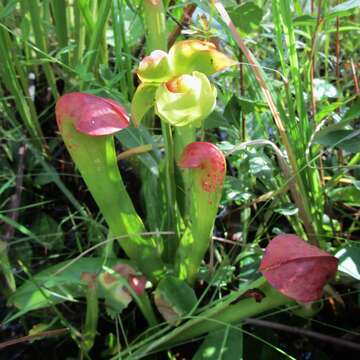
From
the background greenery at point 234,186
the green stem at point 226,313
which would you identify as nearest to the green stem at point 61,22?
the background greenery at point 234,186

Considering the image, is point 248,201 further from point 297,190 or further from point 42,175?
point 42,175

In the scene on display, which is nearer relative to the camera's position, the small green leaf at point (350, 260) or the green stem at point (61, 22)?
the small green leaf at point (350, 260)

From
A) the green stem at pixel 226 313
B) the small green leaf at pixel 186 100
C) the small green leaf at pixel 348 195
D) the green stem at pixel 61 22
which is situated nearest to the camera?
the small green leaf at pixel 186 100

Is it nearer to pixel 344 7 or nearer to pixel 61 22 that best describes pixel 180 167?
pixel 344 7

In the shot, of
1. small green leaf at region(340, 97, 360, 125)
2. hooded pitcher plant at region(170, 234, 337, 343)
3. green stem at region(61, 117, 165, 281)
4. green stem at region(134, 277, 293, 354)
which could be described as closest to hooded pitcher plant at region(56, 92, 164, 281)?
green stem at region(61, 117, 165, 281)

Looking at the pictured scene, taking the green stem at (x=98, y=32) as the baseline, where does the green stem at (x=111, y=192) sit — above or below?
below

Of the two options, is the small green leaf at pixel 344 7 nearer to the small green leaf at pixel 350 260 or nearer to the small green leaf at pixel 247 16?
the small green leaf at pixel 247 16
